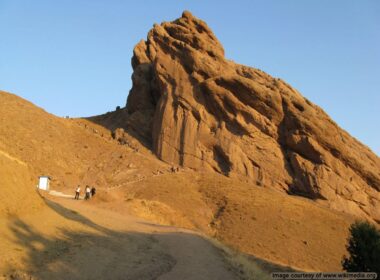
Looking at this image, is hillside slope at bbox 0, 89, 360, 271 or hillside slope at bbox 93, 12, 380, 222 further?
hillside slope at bbox 93, 12, 380, 222

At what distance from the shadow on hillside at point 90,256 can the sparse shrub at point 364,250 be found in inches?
332

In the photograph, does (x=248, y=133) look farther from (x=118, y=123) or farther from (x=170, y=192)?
(x=118, y=123)

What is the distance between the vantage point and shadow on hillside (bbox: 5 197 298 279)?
38.3ft

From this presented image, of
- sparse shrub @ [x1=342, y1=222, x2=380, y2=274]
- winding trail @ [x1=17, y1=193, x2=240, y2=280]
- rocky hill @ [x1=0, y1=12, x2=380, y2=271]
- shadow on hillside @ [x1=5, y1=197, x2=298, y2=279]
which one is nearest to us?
shadow on hillside @ [x1=5, y1=197, x2=298, y2=279]

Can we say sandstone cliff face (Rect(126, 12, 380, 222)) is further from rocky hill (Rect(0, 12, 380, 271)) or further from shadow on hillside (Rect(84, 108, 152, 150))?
shadow on hillside (Rect(84, 108, 152, 150))

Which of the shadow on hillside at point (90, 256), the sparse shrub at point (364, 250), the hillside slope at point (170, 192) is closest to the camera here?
the shadow on hillside at point (90, 256)

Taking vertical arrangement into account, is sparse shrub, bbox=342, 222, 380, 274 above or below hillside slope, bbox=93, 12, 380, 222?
below

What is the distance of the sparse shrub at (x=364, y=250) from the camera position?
2217cm

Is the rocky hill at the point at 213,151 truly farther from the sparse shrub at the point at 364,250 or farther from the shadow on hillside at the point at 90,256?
the shadow on hillside at the point at 90,256

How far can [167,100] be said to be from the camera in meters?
45.1

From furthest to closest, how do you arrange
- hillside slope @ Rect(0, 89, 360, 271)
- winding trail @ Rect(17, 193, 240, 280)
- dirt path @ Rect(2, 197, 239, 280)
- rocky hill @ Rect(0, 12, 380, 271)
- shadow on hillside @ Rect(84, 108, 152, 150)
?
shadow on hillside @ Rect(84, 108, 152, 150)
rocky hill @ Rect(0, 12, 380, 271)
hillside slope @ Rect(0, 89, 360, 271)
winding trail @ Rect(17, 193, 240, 280)
dirt path @ Rect(2, 197, 239, 280)

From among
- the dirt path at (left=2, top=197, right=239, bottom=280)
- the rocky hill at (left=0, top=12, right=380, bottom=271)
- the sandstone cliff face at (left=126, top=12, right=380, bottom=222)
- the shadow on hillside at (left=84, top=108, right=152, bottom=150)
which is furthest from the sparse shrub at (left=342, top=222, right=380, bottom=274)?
the shadow on hillside at (left=84, top=108, right=152, bottom=150)

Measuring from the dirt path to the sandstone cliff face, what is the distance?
23.1 metres

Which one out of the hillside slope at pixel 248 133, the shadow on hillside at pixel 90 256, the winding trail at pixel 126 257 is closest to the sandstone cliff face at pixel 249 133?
the hillside slope at pixel 248 133
